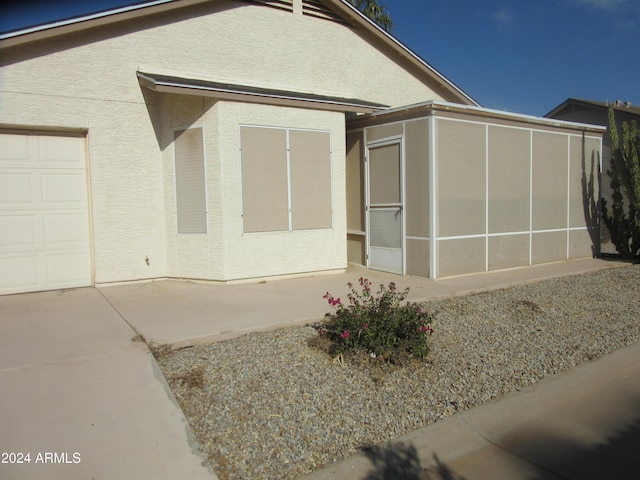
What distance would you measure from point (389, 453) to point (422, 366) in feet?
5.06

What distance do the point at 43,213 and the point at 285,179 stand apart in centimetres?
412

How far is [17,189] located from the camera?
8.00m

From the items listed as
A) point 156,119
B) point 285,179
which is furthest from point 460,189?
point 156,119

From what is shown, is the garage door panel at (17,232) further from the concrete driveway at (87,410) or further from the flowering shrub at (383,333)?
the flowering shrub at (383,333)

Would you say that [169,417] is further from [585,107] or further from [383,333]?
[585,107]

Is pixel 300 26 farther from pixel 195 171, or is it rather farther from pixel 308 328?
pixel 308 328

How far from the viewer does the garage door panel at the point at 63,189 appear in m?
8.27

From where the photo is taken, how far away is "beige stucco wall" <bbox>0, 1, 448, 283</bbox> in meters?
8.09

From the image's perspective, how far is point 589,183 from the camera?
1262 cm

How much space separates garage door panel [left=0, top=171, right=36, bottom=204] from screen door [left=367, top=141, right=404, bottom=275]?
6225 millimetres

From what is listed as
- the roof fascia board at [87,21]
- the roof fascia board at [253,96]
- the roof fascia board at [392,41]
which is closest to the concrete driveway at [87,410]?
the roof fascia board at [253,96]

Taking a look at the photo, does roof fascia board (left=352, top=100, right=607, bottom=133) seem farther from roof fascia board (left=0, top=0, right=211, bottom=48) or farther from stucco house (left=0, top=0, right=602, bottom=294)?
roof fascia board (left=0, top=0, right=211, bottom=48)

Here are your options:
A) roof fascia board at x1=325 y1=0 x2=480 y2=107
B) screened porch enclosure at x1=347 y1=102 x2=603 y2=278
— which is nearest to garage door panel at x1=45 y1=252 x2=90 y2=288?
screened porch enclosure at x1=347 y1=102 x2=603 y2=278

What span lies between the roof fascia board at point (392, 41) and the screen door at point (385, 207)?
332 cm
